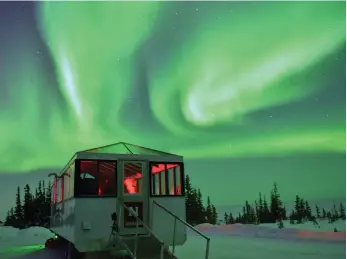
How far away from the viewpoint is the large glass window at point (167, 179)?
32.7ft

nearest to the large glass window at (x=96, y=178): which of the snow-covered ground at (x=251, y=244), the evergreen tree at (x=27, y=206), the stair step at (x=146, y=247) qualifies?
the stair step at (x=146, y=247)

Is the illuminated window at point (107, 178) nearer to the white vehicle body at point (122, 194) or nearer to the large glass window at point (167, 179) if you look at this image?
the white vehicle body at point (122, 194)

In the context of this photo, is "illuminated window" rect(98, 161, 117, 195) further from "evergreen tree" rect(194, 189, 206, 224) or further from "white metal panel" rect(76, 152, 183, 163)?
"evergreen tree" rect(194, 189, 206, 224)

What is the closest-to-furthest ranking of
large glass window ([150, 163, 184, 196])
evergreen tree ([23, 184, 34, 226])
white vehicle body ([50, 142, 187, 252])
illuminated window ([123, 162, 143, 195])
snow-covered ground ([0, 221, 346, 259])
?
1. white vehicle body ([50, 142, 187, 252])
2. illuminated window ([123, 162, 143, 195])
3. large glass window ([150, 163, 184, 196])
4. snow-covered ground ([0, 221, 346, 259])
5. evergreen tree ([23, 184, 34, 226])

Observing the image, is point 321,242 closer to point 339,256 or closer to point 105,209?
point 339,256

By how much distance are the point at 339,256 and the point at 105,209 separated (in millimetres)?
16367

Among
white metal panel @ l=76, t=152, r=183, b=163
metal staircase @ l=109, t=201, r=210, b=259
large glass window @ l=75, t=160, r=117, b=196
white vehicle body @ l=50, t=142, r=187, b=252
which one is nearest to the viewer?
metal staircase @ l=109, t=201, r=210, b=259

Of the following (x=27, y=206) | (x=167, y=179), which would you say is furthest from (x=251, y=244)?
(x=27, y=206)

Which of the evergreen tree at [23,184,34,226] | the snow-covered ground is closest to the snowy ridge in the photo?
the snow-covered ground

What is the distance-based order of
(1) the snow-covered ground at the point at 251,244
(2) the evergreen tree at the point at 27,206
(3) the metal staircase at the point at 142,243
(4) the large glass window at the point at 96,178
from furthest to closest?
(2) the evergreen tree at the point at 27,206 < (1) the snow-covered ground at the point at 251,244 < (4) the large glass window at the point at 96,178 < (3) the metal staircase at the point at 142,243

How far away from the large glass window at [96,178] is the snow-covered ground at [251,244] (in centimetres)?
815

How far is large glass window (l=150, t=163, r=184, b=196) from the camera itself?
9969mm

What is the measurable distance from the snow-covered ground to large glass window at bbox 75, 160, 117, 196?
26.7ft

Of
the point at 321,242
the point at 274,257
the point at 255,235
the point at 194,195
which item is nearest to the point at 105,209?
the point at 274,257
